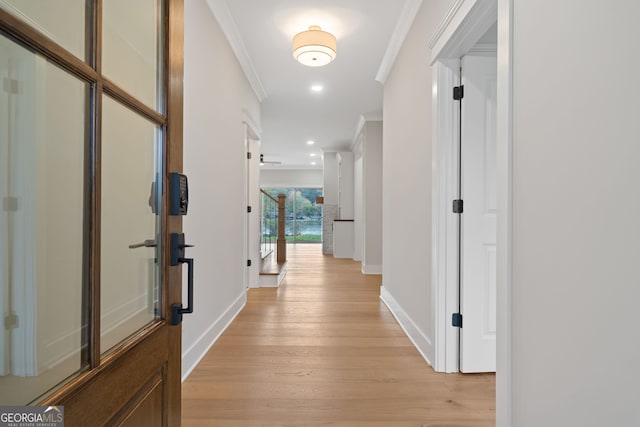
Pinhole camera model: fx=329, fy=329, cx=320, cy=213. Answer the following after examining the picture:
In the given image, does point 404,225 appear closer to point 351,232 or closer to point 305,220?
point 351,232

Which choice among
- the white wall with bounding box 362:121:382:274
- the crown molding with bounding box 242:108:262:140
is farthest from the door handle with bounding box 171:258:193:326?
the white wall with bounding box 362:121:382:274

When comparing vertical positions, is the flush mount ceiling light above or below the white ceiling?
below

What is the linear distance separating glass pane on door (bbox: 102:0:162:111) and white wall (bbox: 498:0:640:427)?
122 cm

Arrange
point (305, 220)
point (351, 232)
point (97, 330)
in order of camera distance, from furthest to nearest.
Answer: point (305, 220) → point (351, 232) → point (97, 330)

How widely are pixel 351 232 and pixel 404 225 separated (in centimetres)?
467

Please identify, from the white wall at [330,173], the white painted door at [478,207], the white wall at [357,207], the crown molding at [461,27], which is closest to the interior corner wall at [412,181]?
the crown molding at [461,27]

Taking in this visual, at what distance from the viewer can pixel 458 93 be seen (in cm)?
211

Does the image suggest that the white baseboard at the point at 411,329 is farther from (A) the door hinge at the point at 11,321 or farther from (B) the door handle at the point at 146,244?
(A) the door hinge at the point at 11,321

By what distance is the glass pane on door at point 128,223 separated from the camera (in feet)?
2.56

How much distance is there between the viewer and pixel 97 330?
722 millimetres

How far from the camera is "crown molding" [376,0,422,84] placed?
2.59 m

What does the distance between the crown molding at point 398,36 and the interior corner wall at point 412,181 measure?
0.21 ft

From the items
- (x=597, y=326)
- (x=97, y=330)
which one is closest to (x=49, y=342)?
(x=97, y=330)

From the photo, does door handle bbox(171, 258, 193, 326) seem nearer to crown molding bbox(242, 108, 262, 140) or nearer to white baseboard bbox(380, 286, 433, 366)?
white baseboard bbox(380, 286, 433, 366)
